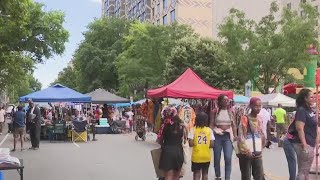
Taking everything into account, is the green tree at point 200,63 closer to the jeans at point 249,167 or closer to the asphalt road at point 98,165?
the asphalt road at point 98,165

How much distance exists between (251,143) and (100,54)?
61895mm

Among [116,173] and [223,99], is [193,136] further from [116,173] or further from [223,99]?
[116,173]

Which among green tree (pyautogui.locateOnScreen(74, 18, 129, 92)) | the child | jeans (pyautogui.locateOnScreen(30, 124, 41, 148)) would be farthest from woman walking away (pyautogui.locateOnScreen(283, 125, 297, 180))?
green tree (pyautogui.locateOnScreen(74, 18, 129, 92))

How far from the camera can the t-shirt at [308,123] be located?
310 inches

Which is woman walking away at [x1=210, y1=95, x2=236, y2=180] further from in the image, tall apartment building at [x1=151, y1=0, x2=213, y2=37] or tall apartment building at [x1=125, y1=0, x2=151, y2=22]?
tall apartment building at [x1=125, y1=0, x2=151, y2=22]

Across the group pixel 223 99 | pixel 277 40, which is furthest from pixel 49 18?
pixel 223 99

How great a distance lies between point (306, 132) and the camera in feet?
26.5

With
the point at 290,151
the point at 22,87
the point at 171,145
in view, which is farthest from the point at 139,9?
the point at 290,151

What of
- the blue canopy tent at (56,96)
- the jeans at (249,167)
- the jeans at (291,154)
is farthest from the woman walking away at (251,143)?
the blue canopy tent at (56,96)

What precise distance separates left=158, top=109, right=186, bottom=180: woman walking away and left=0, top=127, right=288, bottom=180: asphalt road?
2913mm

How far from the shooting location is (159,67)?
5125 cm

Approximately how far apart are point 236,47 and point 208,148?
22.6 m

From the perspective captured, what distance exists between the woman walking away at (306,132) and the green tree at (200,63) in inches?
1302

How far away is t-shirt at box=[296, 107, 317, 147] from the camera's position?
7867mm
